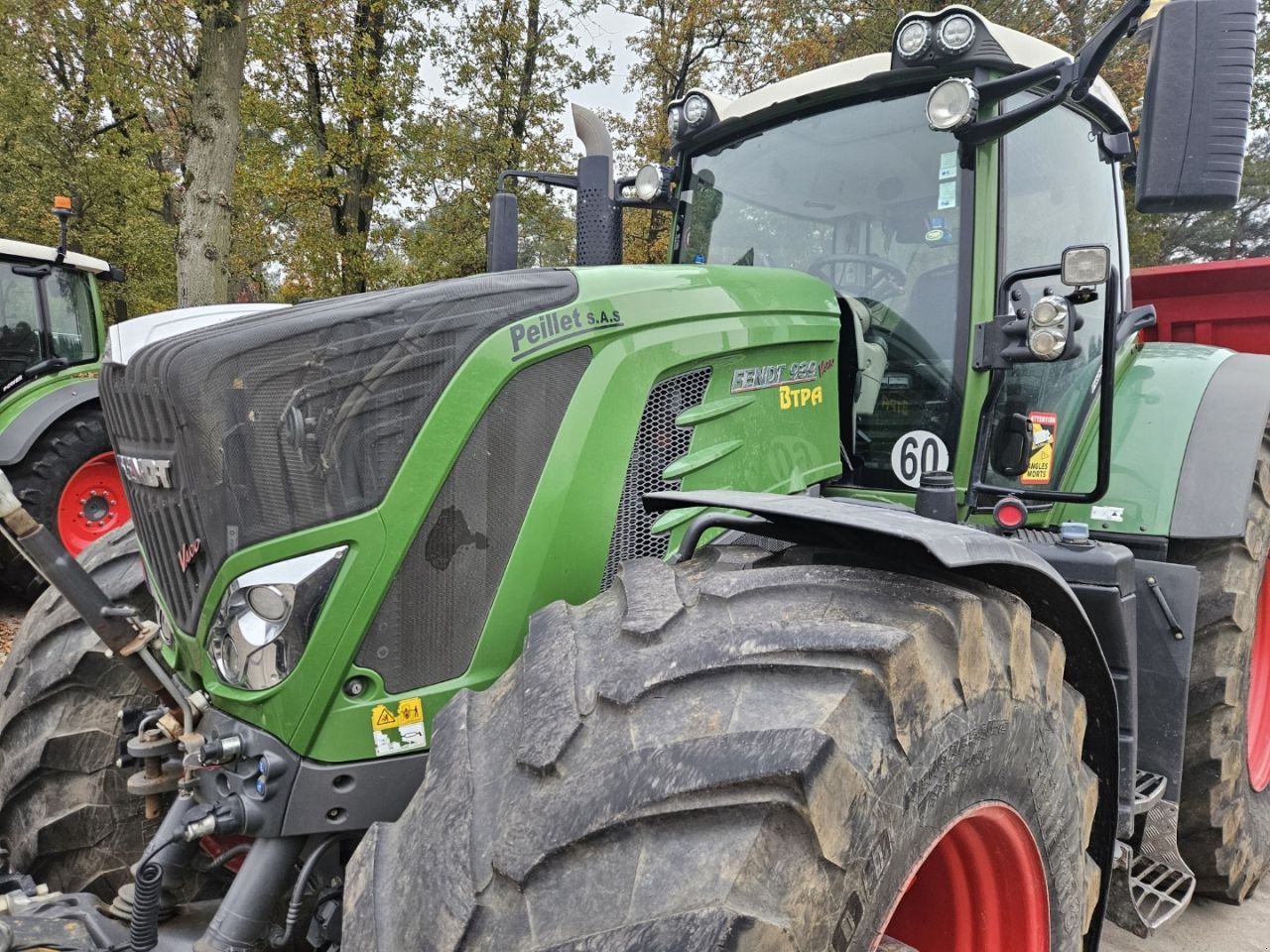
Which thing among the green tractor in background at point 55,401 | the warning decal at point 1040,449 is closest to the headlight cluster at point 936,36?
the warning decal at point 1040,449

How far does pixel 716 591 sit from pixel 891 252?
1.51 meters

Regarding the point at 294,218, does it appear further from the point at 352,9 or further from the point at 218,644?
the point at 218,644

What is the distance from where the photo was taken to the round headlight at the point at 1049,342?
93.0 inches

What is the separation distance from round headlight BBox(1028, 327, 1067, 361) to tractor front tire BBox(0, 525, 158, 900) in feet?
7.70

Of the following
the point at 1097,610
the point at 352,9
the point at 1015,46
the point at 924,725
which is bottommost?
the point at 1097,610

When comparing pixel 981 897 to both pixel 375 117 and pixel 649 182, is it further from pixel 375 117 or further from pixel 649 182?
pixel 375 117

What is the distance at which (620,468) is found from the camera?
1.88 meters

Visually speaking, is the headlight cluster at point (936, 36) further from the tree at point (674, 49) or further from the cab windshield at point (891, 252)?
the tree at point (674, 49)

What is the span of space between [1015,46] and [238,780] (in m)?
2.58

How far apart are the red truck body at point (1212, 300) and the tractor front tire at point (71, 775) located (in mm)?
4828

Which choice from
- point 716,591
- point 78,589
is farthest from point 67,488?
point 716,591

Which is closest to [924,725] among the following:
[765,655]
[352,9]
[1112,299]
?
[765,655]

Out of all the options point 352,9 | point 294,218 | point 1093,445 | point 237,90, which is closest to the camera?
point 1093,445

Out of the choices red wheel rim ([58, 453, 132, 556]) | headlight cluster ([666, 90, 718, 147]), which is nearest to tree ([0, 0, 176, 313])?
red wheel rim ([58, 453, 132, 556])
